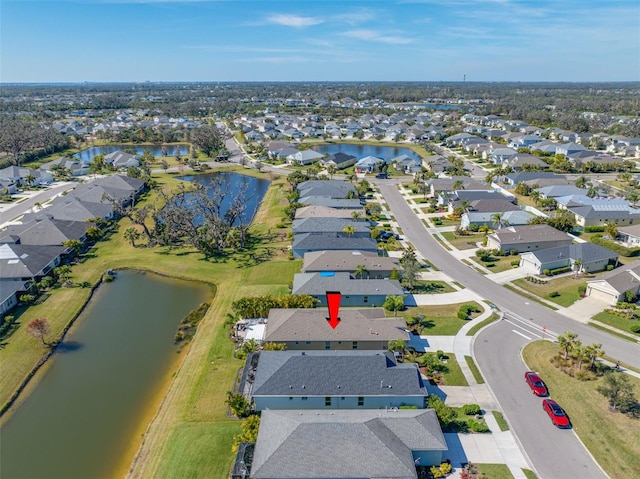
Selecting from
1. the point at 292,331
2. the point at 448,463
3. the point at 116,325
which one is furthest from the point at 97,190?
the point at 448,463

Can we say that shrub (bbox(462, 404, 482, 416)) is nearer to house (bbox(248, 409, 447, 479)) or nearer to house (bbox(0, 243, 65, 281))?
house (bbox(248, 409, 447, 479))

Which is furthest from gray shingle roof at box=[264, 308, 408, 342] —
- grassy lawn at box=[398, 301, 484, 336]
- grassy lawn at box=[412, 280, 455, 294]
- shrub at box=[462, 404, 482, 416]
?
grassy lawn at box=[412, 280, 455, 294]

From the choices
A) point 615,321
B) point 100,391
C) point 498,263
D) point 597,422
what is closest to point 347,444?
point 597,422

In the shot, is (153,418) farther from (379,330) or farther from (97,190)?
(97,190)

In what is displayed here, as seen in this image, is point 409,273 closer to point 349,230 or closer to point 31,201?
point 349,230

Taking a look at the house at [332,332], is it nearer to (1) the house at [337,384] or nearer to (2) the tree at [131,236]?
(1) the house at [337,384]

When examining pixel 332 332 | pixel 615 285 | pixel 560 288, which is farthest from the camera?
pixel 560 288
